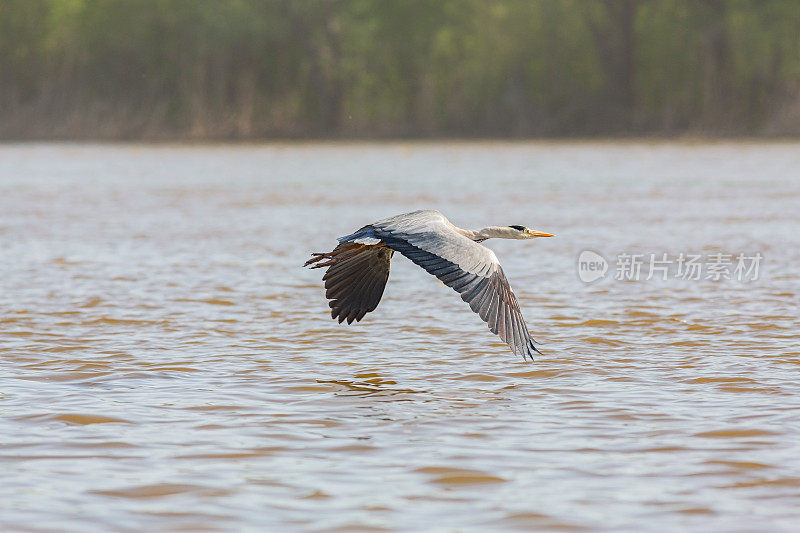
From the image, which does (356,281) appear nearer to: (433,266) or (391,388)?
(391,388)

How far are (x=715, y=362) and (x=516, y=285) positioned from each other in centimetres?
371

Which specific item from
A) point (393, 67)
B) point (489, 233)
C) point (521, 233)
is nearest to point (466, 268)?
point (489, 233)

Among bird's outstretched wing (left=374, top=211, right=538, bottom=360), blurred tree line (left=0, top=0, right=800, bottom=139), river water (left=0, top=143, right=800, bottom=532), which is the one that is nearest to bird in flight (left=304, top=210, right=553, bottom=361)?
bird's outstretched wing (left=374, top=211, right=538, bottom=360)

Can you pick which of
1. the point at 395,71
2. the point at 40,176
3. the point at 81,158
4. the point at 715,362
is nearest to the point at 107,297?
the point at 715,362

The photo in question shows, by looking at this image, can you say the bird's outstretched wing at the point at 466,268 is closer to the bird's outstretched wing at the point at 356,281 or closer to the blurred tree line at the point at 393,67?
the bird's outstretched wing at the point at 356,281

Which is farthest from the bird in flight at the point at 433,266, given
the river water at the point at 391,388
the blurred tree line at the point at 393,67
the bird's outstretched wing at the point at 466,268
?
the blurred tree line at the point at 393,67

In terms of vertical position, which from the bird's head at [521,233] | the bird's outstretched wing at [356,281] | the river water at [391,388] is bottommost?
the river water at [391,388]

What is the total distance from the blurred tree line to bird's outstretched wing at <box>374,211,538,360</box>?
39.0 meters

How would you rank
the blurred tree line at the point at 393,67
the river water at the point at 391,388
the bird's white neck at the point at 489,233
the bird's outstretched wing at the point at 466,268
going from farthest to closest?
the blurred tree line at the point at 393,67 < the bird's white neck at the point at 489,233 < the bird's outstretched wing at the point at 466,268 < the river water at the point at 391,388

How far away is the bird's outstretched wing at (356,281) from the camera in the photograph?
26.0ft

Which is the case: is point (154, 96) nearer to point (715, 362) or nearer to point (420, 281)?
point (420, 281)

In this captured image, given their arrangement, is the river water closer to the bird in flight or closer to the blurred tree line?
the bird in flight

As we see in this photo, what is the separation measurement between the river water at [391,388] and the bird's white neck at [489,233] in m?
0.70

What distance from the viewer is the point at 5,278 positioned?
11.6m
